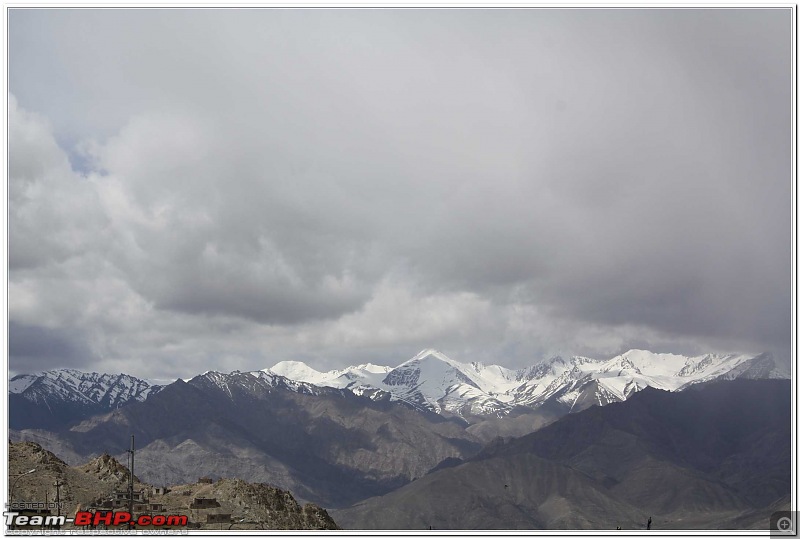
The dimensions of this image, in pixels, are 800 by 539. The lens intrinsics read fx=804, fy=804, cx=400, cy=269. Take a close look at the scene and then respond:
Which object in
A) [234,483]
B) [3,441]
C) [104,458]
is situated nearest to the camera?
[3,441]

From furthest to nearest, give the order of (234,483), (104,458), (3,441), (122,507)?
(104,458) < (234,483) < (122,507) < (3,441)

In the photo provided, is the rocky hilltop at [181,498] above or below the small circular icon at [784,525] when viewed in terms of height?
above

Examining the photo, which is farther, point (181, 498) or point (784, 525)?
point (181, 498)

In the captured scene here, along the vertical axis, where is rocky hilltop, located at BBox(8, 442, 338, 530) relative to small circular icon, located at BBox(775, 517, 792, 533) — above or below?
above

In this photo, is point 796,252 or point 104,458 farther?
point 104,458

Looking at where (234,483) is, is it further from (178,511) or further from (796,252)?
(796,252)

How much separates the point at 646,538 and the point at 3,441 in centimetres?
7387

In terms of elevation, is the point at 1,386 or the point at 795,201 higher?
the point at 795,201

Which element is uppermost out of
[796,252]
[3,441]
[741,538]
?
[796,252]

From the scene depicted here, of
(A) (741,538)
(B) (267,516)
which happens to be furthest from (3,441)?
(A) (741,538)

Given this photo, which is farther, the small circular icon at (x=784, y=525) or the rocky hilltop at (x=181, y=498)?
the rocky hilltop at (x=181, y=498)

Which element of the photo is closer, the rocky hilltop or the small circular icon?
the small circular icon

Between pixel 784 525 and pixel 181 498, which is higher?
pixel 181 498

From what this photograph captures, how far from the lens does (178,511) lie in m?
141
